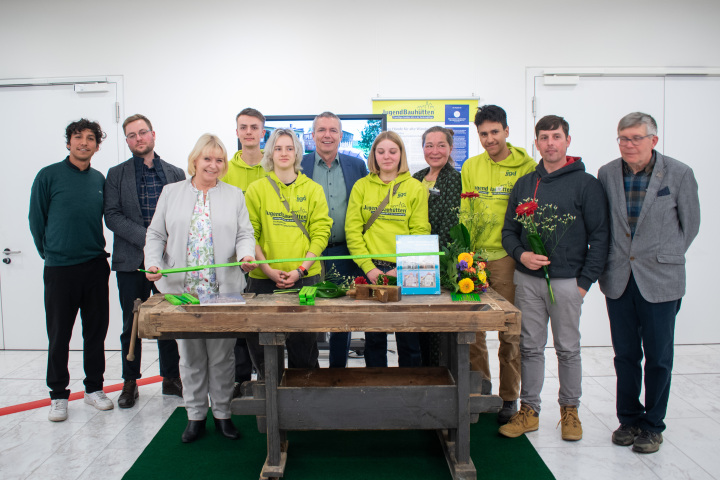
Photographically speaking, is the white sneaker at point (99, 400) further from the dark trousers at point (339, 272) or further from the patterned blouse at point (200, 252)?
the dark trousers at point (339, 272)

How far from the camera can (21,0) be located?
4.39 m

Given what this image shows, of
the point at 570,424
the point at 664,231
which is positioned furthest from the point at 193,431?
the point at 664,231

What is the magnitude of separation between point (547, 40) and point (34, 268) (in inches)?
188

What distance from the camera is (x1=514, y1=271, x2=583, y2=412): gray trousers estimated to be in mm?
2717

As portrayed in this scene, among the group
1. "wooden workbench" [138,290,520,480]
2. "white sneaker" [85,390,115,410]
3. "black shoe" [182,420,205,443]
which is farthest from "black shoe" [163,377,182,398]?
"wooden workbench" [138,290,520,480]

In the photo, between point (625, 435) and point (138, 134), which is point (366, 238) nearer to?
point (138, 134)

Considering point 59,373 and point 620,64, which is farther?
point 620,64

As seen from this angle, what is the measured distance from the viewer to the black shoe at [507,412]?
301 cm

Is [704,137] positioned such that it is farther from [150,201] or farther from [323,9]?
[150,201]

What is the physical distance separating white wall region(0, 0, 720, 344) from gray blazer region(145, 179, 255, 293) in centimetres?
181

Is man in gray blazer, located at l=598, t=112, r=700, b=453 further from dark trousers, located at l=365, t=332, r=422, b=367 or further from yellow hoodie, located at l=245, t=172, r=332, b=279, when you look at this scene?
yellow hoodie, located at l=245, t=172, r=332, b=279

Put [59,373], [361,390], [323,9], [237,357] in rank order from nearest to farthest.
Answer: [361,390], [59,373], [237,357], [323,9]

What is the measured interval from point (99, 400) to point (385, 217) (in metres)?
2.11

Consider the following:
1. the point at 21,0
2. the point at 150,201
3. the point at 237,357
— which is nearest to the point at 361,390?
the point at 237,357
